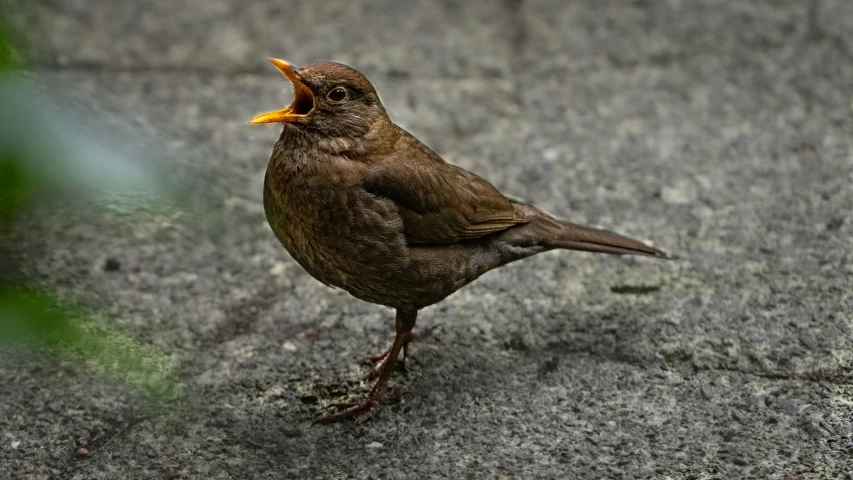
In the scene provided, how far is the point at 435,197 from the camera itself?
11.2 ft

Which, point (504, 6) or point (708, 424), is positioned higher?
point (504, 6)

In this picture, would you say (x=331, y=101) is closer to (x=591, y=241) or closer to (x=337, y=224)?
(x=337, y=224)

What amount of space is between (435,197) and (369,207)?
0.99ft

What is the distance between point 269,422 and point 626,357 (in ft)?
4.51

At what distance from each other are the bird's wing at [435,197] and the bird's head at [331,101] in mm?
184

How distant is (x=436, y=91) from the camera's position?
5.48 metres

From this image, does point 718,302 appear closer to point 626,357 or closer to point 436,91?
point 626,357

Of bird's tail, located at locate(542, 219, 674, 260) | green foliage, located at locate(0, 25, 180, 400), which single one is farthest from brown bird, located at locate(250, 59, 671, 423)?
green foliage, located at locate(0, 25, 180, 400)

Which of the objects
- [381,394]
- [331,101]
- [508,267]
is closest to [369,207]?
[331,101]

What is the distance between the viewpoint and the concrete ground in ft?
10.2

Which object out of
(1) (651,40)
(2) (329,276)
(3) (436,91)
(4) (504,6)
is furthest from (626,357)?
(4) (504,6)

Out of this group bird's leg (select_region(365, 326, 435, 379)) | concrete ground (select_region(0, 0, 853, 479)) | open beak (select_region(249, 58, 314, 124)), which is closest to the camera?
concrete ground (select_region(0, 0, 853, 479))

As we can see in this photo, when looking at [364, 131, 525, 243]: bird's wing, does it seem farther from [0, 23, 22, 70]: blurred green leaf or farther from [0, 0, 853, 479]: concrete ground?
[0, 23, 22, 70]: blurred green leaf

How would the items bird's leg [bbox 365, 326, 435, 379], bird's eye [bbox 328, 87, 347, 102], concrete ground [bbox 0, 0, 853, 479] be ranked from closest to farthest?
concrete ground [bbox 0, 0, 853, 479], bird's eye [bbox 328, 87, 347, 102], bird's leg [bbox 365, 326, 435, 379]
